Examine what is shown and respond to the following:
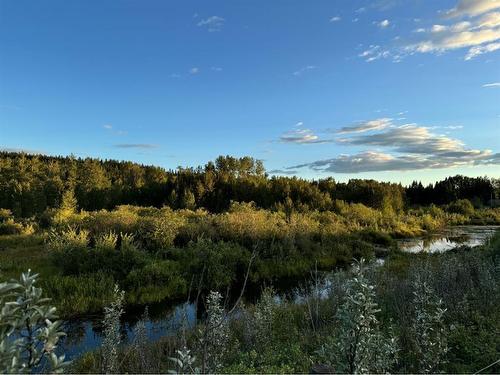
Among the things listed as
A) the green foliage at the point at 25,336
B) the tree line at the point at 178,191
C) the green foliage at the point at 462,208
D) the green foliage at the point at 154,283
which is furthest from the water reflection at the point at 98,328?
the green foliage at the point at 462,208

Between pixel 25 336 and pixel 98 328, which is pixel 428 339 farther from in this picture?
pixel 98 328

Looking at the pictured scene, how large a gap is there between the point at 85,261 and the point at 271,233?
35.2 feet

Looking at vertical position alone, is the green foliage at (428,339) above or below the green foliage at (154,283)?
above

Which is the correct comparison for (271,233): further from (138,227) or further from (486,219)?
(486,219)

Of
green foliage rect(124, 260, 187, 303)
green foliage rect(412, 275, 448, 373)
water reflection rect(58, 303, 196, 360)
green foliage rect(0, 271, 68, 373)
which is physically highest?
green foliage rect(0, 271, 68, 373)

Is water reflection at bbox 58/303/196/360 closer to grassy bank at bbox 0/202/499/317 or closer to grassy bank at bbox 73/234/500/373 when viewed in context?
grassy bank at bbox 0/202/499/317

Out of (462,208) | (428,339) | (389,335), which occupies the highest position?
(462,208)

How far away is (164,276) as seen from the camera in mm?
16203

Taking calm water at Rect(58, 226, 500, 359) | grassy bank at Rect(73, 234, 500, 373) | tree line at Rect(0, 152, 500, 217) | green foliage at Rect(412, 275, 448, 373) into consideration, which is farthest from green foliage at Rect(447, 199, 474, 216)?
green foliage at Rect(412, 275, 448, 373)

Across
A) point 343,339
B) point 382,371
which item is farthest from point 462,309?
point 343,339

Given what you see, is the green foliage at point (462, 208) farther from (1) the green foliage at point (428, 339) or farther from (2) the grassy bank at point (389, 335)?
(1) the green foliage at point (428, 339)

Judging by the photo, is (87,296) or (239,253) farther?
(239,253)

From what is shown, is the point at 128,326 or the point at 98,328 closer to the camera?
the point at 98,328

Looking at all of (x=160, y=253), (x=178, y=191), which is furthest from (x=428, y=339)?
(x=178, y=191)
